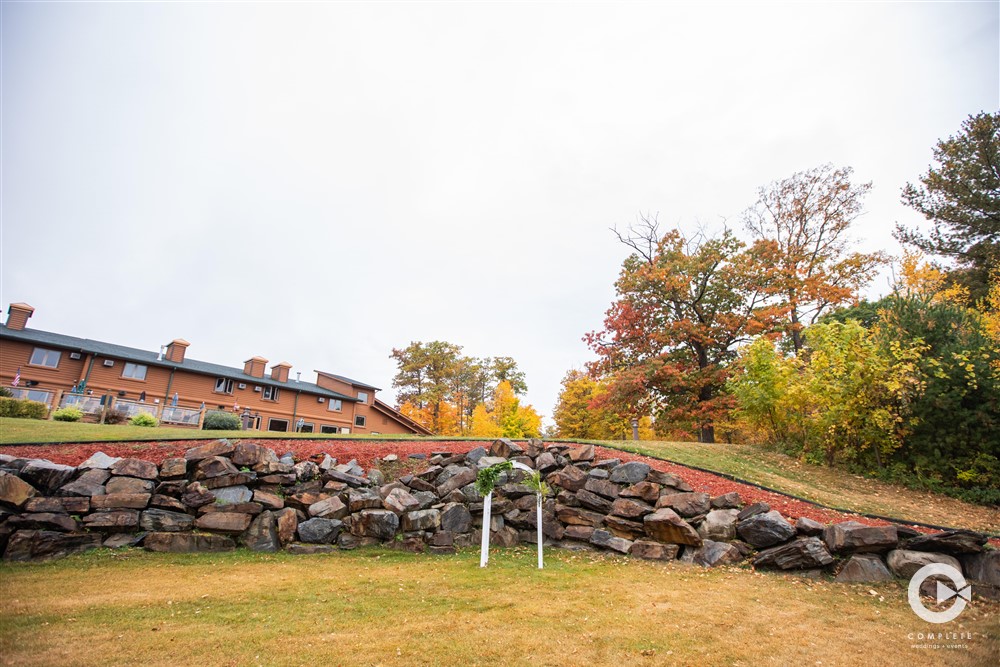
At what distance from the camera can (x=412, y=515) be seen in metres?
9.90

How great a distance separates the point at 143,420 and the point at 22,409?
3.47 meters

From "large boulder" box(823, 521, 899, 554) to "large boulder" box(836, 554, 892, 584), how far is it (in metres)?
0.19

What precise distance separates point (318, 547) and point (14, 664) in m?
5.58

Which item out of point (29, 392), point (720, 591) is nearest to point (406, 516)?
point (720, 591)

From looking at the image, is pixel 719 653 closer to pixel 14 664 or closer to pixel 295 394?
pixel 14 664

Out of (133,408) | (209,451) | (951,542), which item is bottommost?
(951,542)

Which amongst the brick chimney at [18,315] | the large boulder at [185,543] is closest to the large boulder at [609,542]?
the large boulder at [185,543]

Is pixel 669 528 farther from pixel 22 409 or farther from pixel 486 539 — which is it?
pixel 22 409

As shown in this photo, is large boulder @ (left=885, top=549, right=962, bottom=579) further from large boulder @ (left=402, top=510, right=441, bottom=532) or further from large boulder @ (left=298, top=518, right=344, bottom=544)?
large boulder @ (left=298, top=518, right=344, bottom=544)

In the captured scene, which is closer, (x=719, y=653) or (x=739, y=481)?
(x=719, y=653)

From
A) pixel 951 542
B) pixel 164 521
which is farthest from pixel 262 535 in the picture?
pixel 951 542

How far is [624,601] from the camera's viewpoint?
6.29m

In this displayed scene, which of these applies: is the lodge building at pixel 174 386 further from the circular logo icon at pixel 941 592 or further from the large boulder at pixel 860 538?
the circular logo icon at pixel 941 592

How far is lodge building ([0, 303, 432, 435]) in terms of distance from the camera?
2309cm
